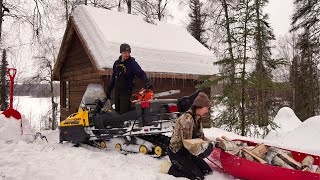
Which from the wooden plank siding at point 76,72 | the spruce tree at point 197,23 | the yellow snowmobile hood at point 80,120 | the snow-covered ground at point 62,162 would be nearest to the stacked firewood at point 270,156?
the snow-covered ground at point 62,162

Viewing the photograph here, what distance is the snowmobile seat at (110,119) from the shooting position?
595cm

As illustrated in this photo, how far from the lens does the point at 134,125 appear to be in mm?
5633

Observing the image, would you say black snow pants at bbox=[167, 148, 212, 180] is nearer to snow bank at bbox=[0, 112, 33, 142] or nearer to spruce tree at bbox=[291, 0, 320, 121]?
snow bank at bbox=[0, 112, 33, 142]

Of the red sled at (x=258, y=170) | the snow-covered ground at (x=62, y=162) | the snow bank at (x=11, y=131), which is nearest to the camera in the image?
the red sled at (x=258, y=170)

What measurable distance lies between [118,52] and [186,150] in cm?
705

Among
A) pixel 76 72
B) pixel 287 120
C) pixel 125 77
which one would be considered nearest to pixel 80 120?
pixel 125 77

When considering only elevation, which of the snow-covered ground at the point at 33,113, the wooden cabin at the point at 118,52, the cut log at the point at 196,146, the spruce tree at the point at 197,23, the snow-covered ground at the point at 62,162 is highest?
the spruce tree at the point at 197,23

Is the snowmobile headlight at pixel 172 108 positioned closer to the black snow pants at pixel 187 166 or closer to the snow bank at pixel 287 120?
the black snow pants at pixel 187 166

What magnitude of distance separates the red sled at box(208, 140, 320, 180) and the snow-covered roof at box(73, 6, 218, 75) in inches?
256

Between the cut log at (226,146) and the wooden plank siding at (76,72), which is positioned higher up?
the wooden plank siding at (76,72)

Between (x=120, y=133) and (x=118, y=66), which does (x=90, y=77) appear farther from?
(x=120, y=133)

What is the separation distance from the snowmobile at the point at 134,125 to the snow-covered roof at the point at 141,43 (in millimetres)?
3700

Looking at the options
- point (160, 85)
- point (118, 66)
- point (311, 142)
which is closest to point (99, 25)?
point (160, 85)

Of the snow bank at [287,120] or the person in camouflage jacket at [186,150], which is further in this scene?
the snow bank at [287,120]
